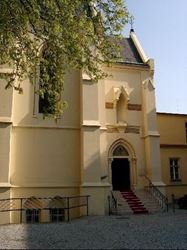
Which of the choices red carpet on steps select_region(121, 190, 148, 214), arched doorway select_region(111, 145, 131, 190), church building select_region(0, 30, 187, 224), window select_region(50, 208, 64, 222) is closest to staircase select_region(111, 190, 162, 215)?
red carpet on steps select_region(121, 190, 148, 214)

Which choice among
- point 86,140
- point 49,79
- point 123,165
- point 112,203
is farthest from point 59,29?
point 123,165

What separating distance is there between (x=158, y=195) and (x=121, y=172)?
2987 millimetres

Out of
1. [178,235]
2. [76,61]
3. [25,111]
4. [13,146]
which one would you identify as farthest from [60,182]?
[178,235]

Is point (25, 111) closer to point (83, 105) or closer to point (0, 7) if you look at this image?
point (83, 105)

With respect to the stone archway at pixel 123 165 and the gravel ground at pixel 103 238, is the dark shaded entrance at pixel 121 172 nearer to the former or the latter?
the stone archway at pixel 123 165

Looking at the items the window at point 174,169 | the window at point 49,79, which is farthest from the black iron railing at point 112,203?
the window at point 174,169

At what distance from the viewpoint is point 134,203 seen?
20.0 metres

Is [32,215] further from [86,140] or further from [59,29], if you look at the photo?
[59,29]

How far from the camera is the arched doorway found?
2242 centimetres

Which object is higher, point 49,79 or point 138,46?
point 138,46

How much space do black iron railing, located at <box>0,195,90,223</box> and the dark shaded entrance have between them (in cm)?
409

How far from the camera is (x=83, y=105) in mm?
19938

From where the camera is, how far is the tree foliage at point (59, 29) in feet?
38.4

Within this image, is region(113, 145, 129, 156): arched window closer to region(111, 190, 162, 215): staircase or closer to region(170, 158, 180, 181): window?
region(111, 190, 162, 215): staircase
